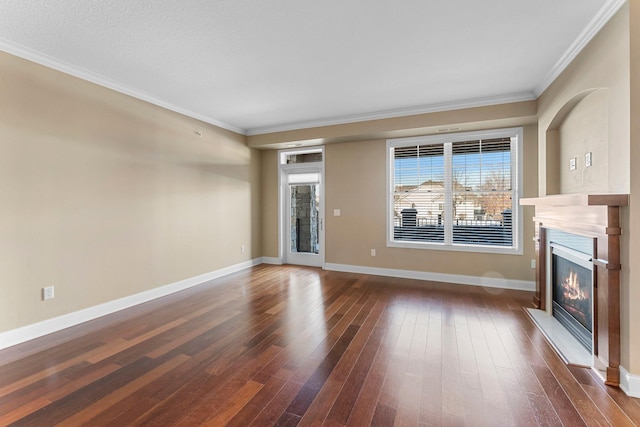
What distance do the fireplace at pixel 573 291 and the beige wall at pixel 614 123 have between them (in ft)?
1.34

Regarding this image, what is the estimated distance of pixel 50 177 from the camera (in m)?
2.89

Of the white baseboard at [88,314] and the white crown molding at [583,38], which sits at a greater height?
the white crown molding at [583,38]

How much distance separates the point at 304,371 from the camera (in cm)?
221

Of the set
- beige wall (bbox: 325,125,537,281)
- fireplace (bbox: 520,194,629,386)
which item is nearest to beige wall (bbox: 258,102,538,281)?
beige wall (bbox: 325,125,537,281)

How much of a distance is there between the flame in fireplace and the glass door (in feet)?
12.5

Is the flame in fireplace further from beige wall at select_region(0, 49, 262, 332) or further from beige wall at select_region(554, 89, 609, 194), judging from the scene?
beige wall at select_region(0, 49, 262, 332)

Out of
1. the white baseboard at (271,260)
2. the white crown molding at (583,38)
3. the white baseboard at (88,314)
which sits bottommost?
the white baseboard at (88,314)

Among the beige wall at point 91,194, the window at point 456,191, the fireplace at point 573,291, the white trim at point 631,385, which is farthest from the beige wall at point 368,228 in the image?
the white trim at point 631,385

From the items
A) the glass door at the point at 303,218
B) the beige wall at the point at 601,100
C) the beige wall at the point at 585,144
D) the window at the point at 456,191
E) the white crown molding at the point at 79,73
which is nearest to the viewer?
the beige wall at the point at 601,100

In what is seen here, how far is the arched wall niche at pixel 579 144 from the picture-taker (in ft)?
7.73

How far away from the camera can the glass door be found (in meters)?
5.96

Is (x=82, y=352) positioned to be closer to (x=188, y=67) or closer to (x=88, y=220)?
(x=88, y=220)

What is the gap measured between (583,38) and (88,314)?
5637 mm

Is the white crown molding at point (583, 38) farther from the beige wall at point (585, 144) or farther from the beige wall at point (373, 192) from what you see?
the beige wall at point (373, 192)
